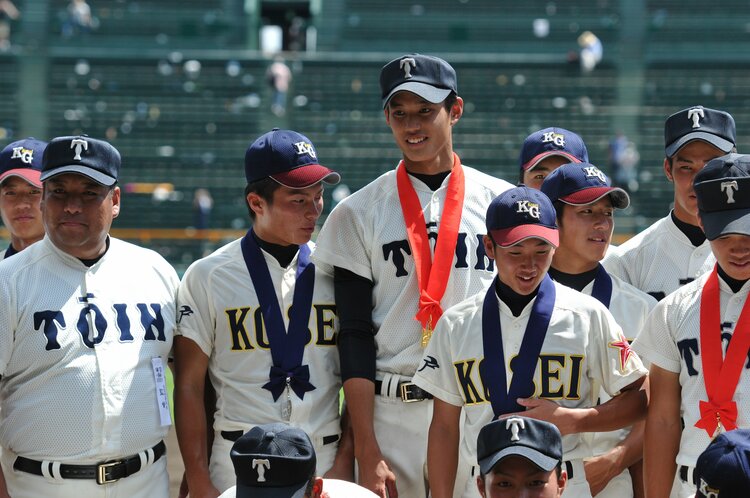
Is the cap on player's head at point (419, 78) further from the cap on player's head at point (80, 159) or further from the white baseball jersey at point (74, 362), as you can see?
the white baseball jersey at point (74, 362)

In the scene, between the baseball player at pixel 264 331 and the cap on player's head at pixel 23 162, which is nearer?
the baseball player at pixel 264 331

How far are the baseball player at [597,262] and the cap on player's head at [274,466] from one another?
1.53m

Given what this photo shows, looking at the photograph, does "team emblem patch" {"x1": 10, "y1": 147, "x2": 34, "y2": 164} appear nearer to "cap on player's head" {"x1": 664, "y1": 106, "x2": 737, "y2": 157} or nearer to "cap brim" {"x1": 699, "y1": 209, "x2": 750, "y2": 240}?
"cap on player's head" {"x1": 664, "y1": 106, "x2": 737, "y2": 157}

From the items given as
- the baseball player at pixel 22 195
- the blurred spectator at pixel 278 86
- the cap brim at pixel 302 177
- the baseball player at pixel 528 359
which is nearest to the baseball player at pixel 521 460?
the baseball player at pixel 528 359

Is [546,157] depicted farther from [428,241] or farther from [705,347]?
[705,347]

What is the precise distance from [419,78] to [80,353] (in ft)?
5.85

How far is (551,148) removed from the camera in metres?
5.68

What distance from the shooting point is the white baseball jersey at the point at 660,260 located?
491 cm

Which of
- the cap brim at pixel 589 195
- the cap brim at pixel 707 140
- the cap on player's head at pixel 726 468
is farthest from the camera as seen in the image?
the cap brim at pixel 707 140

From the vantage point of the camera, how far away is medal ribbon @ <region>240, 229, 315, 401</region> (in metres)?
4.56

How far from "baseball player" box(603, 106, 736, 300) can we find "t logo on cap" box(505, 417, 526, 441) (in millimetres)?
1735

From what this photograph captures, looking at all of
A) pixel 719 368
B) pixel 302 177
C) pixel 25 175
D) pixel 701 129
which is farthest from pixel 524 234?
pixel 25 175

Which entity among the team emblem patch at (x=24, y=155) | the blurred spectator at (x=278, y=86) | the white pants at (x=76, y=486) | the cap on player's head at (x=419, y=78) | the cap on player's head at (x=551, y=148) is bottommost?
the white pants at (x=76, y=486)

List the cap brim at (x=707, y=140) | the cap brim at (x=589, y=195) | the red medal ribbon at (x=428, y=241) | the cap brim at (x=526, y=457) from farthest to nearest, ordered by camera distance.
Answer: the cap brim at (x=707, y=140) < the cap brim at (x=589, y=195) < the red medal ribbon at (x=428, y=241) < the cap brim at (x=526, y=457)
